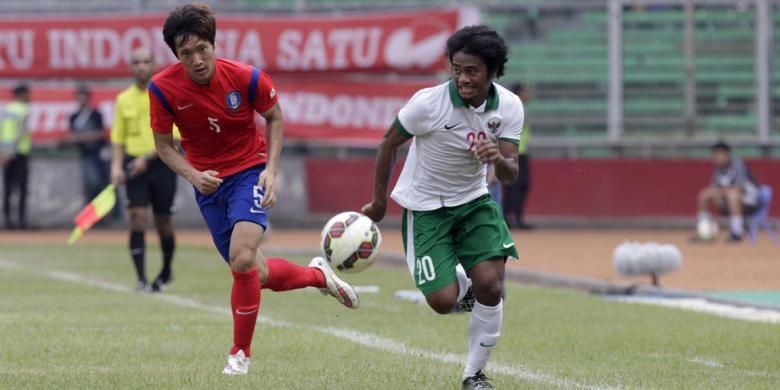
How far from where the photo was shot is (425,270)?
8.00 m

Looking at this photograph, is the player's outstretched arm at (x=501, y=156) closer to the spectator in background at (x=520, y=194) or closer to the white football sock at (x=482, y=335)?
the white football sock at (x=482, y=335)

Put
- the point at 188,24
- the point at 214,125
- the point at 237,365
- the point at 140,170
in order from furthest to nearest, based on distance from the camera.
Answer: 1. the point at 140,170
2. the point at 214,125
3. the point at 237,365
4. the point at 188,24

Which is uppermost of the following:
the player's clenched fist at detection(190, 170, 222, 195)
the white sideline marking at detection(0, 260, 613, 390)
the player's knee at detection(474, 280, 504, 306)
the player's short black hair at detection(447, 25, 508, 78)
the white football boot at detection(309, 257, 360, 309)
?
the player's short black hair at detection(447, 25, 508, 78)

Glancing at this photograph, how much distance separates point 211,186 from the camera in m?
8.57

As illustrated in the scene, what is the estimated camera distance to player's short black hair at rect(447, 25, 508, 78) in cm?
770

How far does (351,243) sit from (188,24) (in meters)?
1.72

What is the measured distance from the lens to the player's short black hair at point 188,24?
8.28 metres

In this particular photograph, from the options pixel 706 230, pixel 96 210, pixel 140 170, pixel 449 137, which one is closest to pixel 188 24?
pixel 449 137

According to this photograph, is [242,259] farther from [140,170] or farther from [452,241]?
[140,170]

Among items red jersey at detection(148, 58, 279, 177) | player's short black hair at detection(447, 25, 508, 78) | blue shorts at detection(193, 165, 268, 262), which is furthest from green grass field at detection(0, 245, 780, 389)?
player's short black hair at detection(447, 25, 508, 78)

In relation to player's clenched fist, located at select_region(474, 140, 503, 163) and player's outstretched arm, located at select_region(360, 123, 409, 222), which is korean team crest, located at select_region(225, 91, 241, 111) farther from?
player's clenched fist, located at select_region(474, 140, 503, 163)

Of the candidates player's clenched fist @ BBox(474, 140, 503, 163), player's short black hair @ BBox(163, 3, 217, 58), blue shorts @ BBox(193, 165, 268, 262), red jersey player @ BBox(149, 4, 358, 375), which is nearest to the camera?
player's clenched fist @ BBox(474, 140, 503, 163)

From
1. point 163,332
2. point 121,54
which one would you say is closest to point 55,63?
point 121,54

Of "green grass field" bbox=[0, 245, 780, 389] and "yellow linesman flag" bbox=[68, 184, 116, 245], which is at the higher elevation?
"yellow linesman flag" bbox=[68, 184, 116, 245]
